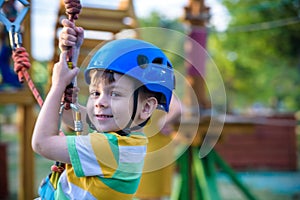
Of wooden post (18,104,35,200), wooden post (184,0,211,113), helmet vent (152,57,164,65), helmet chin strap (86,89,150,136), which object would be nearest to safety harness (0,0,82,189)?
helmet chin strap (86,89,150,136)

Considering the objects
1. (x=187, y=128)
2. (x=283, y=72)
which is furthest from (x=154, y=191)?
(x=283, y=72)

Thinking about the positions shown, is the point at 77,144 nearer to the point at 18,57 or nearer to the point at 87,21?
the point at 18,57

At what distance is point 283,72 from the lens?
1856 cm

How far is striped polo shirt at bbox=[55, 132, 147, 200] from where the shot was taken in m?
1.33

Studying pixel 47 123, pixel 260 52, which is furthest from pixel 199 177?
pixel 260 52

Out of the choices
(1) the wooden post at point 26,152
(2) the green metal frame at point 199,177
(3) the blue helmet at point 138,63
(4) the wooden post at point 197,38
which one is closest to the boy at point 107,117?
(3) the blue helmet at point 138,63

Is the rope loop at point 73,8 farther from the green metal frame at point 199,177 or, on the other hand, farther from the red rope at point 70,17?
the green metal frame at point 199,177

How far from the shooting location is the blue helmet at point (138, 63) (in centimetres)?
137

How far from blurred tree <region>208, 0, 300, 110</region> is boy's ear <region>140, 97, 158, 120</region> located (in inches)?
407

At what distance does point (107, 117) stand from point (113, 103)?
0.16ft

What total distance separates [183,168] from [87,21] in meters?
1.86

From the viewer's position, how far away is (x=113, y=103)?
137 cm

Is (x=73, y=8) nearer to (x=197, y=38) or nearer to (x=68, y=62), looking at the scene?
(x=68, y=62)

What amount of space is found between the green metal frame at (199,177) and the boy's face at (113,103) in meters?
3.46
